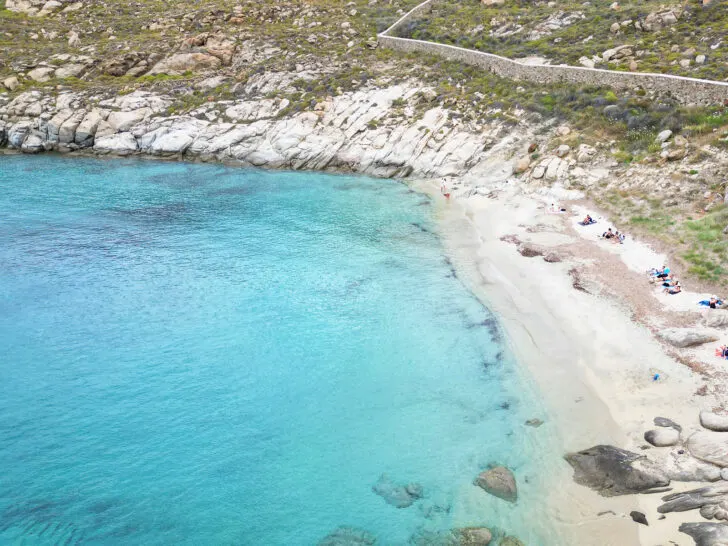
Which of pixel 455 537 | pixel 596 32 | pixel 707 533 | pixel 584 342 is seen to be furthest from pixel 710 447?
pixel 596 32

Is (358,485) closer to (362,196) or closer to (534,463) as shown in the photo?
(534,463)

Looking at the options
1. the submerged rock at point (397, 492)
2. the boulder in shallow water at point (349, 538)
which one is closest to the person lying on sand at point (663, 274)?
the submerged rock at point (397, 492)

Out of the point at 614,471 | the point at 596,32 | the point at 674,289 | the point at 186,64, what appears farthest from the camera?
the point at 186,64

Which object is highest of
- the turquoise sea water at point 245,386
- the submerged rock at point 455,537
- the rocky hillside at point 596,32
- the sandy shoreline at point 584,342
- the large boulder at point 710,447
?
the rocky hillside at point 596,32

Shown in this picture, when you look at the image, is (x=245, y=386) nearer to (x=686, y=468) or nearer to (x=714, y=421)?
(x=686, y=468)

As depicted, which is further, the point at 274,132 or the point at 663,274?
the point at 274,132

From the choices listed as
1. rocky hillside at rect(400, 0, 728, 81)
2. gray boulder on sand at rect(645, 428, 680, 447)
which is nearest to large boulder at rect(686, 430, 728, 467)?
gray boulder on sand at rect(645, 428, 680, 447)

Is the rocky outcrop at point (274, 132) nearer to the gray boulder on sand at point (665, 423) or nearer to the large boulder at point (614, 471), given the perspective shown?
the gray boulder on sand at point (665, 423)
